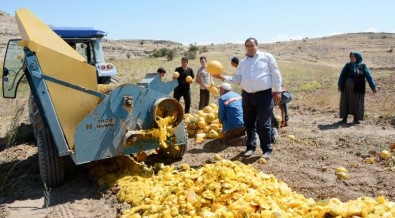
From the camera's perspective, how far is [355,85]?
956 cm

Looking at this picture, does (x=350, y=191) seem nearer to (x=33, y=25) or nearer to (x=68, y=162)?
(x=68, y=162)

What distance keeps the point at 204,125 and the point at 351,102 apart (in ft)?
12.7

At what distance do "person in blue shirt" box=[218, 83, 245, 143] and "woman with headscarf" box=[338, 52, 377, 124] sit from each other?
3.58 meters

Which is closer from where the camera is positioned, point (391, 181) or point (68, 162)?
point (391, 181)

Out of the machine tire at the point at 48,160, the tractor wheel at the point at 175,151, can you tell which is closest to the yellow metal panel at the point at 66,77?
the machine tire at the point at 48,160

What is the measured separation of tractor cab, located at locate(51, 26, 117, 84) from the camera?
862 cm

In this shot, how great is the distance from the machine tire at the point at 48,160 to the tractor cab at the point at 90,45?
3.37m

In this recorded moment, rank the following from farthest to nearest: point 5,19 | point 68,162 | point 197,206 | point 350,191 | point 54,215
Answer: point 5,19, point 68,162, point 350,191, point 54,215, point 197,206

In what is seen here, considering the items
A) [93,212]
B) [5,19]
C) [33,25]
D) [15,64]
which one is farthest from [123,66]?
[5,19]

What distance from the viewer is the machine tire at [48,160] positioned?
18.0ft

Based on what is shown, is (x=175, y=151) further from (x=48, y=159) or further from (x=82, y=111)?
(x=48, y=159)

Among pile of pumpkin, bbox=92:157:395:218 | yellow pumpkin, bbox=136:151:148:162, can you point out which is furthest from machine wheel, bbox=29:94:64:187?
Result: yellow pumpkin, bbox=136:151:148:162

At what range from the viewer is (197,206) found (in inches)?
162

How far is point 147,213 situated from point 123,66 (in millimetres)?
24663
